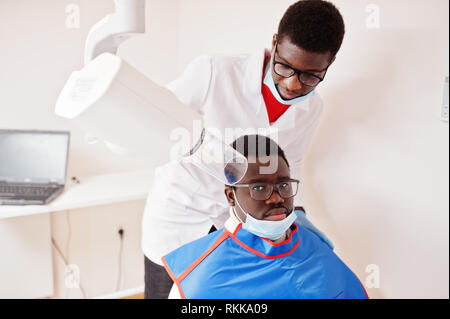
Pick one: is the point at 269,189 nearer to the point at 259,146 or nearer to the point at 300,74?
the point at 259,146

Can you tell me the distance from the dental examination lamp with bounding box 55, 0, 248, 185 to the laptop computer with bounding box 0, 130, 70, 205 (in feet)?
2.99

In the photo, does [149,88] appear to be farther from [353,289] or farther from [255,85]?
[353,289]

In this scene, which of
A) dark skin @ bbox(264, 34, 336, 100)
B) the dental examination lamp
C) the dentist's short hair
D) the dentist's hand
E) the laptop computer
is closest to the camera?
the dental examination lamp

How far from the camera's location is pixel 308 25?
1.53 feet

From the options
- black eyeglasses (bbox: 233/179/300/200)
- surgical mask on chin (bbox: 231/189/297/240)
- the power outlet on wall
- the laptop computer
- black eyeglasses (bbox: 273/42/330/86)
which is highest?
black eyeglasses (bbox: 273/42/330/86)

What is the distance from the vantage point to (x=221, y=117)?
686mm

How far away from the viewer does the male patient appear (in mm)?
680

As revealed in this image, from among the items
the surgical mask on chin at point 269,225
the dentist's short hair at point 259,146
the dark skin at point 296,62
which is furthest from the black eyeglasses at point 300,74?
the surgical mask on chin at point 269,225

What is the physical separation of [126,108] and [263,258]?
1.87 feet

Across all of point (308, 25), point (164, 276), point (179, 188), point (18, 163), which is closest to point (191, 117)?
point (308, 25)

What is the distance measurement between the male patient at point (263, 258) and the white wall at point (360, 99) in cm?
6

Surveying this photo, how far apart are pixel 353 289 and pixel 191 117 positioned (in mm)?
563

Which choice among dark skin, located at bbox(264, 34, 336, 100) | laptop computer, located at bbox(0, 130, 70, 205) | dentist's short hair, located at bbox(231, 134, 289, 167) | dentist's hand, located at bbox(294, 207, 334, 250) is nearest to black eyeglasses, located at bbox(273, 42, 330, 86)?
dark skin, located at bbox(264, 34, 336, 100)

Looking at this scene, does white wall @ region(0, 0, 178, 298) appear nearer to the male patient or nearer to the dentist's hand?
the male patient
